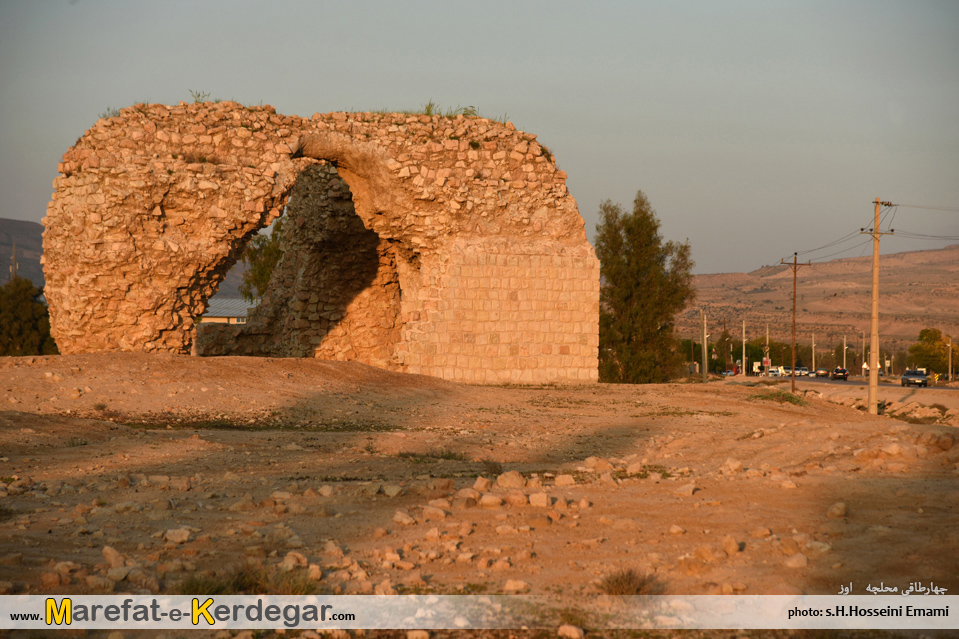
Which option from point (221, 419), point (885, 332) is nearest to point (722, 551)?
point (221, 419)

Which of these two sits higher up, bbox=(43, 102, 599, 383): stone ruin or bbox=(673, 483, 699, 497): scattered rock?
bbox=(43, 102, 599, 383): stone ruin

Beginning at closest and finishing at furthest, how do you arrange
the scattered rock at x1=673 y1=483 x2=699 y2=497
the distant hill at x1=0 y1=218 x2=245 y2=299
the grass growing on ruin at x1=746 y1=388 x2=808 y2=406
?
1. the scattered rock at x1=673 y1=483 x2=699 y2=497
2. the grass growing on ruin at x1=746 y1=388 x2=808 y2=406
3. the distant hill at x1=0 y1=218 x2=245 y2=299

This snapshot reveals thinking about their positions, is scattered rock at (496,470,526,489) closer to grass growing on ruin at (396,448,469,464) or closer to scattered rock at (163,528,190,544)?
grass growing on ruin at (396,448,469,464)

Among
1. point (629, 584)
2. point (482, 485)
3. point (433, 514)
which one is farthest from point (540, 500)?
point (629, 584)

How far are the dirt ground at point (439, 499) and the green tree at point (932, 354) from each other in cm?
6247

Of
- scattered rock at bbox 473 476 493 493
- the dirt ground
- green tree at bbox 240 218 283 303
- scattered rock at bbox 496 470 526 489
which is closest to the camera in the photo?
the dirt ground

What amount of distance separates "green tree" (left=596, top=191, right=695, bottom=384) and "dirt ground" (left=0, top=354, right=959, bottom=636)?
1815 cm

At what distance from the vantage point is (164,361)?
1053cm

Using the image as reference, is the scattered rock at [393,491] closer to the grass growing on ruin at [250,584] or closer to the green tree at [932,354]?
the grass growing on ruin at [250,584]

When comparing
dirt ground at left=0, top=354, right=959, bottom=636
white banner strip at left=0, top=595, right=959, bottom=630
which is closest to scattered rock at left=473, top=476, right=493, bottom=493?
dirt ground at left=0, top=354, right=959, bottom=636

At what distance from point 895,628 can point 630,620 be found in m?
1.04

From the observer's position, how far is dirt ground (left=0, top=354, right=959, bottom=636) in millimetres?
3502

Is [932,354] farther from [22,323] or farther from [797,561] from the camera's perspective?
[797,561]

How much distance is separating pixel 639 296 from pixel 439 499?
24.5 meters
